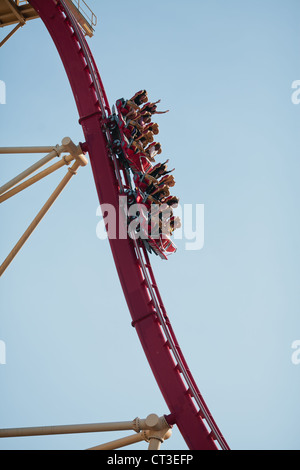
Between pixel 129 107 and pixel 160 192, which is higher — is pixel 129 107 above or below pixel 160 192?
above

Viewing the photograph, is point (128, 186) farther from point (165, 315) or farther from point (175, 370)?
point (175, 370)

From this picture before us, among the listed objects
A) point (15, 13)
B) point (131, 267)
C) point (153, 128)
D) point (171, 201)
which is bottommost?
point (131, 267)

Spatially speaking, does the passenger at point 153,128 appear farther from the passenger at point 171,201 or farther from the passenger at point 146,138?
the passenger at point 171,201

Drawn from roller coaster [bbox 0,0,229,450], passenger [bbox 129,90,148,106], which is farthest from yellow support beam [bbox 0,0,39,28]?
passenger [bbox 129,90,148,106]

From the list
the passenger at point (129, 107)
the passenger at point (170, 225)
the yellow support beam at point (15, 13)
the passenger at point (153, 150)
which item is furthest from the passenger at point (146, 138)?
the yellow support beam at point (15, 13)

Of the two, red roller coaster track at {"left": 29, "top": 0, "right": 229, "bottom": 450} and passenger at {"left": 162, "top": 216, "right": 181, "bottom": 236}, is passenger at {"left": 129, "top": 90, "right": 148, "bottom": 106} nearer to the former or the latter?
red roller coaster track at {"left": 29, "top": 0, "right": 229, "bottom": 450}

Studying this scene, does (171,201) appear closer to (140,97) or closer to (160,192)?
(160,192)

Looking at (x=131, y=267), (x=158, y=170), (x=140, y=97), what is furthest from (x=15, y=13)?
(x=131, y=267)
